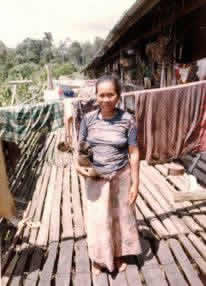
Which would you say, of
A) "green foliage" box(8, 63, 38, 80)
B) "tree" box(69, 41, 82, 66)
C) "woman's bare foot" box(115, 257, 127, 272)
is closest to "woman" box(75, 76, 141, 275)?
"woman's bare foot" box(115, 257, 127, 272)

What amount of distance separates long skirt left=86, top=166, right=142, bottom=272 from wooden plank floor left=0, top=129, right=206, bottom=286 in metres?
0.26

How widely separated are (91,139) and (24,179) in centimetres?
376

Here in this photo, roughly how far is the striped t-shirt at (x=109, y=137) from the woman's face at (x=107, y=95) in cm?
12

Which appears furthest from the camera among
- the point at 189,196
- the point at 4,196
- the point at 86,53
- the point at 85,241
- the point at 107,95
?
the point at 86,53

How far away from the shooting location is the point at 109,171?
2607 mm

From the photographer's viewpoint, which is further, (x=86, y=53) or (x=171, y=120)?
(x=86, y=53)

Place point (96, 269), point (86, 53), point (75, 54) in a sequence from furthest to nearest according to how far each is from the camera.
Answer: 1. point (86, 53)
2. point (75, 54)
3. point (96, 269)

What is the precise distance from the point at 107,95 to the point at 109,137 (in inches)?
12.7

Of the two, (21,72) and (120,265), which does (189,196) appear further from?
(21,72)

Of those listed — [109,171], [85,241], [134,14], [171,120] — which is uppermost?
[134,14]

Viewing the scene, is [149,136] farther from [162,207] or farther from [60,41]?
[60,41]

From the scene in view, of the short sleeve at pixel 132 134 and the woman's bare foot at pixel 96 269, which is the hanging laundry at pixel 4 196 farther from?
the short sleeve at pixel 132 134

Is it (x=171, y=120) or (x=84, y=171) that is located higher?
(x=171, y=120)

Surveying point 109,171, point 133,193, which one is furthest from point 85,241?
point 109,171
